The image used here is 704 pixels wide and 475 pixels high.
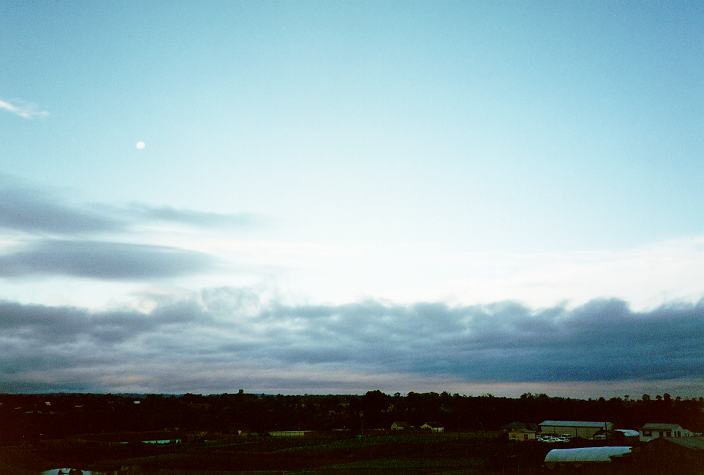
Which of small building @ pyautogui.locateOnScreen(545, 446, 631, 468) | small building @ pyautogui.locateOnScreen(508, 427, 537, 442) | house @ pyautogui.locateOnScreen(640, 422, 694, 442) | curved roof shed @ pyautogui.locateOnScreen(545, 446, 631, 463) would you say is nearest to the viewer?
small building @ pyautogui.locateOnScreen(545, 446, 631, 468)

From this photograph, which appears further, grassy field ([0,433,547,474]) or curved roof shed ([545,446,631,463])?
grassy field ([0,433,547,474])

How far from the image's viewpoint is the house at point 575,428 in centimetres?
13025

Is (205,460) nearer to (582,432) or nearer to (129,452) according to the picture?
(129,452)

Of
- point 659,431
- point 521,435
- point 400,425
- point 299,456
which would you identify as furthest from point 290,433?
point 659,431

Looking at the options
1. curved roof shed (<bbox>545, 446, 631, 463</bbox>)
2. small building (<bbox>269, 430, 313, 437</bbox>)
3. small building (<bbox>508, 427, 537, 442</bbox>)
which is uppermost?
curved roof shed (<bbox>545, 446, 631, 463</bbox>)

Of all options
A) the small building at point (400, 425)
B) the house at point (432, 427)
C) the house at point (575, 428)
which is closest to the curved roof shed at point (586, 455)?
the house at point (575, 428)

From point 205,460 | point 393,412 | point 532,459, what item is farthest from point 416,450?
point 393,412

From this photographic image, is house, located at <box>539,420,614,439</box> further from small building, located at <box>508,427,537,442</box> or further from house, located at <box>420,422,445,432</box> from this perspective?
house, located at <box>420,422,445,432</box>

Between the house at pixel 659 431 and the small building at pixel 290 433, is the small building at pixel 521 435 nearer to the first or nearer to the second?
the house at pixel 659 431

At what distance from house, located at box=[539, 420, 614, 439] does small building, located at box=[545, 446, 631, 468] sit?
209 feet

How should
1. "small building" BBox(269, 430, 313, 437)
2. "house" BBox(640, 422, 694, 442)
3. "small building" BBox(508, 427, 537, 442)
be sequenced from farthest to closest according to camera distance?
1. "small building" BBox(269, 430, 313, 437)
2. "small building" BBox(508, 427, 537, 442)
3. "house" BBox(640, 422, 694, 442)

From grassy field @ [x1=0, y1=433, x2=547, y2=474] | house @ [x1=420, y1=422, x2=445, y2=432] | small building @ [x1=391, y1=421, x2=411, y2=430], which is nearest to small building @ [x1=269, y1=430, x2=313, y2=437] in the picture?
grassy field @ [x1=0, y1=433, x2=547, y2=474]

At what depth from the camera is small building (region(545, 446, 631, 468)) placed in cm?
6688

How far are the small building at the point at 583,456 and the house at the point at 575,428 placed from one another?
6371 cm
